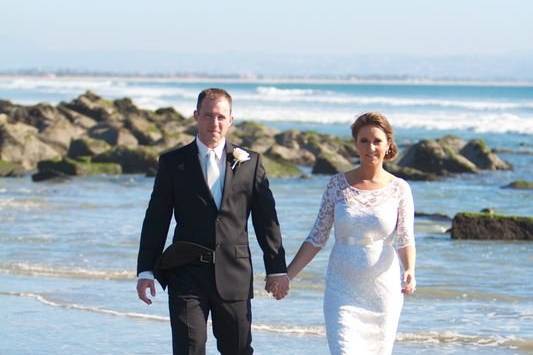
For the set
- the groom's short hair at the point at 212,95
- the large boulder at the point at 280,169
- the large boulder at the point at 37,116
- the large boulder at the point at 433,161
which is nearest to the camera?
the groom's short hair at the point at 212,95

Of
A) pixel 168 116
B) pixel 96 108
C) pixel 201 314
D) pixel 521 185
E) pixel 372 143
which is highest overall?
pixel 372 143

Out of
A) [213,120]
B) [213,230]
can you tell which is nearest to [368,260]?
[213,230]

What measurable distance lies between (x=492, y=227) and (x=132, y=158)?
15.0 meters

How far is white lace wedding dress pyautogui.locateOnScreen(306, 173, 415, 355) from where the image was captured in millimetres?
7230

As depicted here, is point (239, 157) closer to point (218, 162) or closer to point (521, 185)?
point (218, 162)

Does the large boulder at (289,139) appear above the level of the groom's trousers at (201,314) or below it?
below

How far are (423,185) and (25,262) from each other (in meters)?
14.4

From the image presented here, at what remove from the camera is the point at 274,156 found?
111 ft

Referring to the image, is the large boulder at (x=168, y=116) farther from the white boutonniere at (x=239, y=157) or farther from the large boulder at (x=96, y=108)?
the white boutonniere at (x=239, y=157)

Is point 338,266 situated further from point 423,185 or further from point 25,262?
point 423,185

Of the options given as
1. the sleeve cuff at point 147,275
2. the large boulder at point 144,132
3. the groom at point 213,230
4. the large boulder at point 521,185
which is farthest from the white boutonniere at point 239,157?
the large boulder at point 144,132

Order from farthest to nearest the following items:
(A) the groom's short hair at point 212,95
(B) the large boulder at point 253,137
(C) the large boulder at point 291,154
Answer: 1. (B) the large boulder at point 253,137
2. (C) the large boulder at point 291,154
3. (A) the groom's short hair at point 212,95

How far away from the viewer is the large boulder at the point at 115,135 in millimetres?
35344

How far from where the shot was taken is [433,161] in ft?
107
